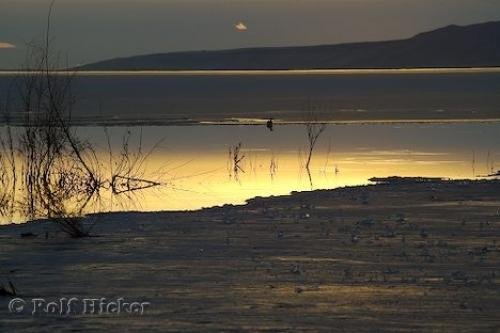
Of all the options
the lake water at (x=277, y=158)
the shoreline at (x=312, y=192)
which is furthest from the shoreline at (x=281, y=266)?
the lake water at (x=277, y=158)

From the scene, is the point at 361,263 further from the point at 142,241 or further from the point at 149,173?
the point at 149,173

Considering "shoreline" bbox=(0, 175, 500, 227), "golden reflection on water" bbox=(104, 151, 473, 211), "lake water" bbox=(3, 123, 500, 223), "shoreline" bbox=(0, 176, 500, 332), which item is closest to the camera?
"shoreline" bbox=(0, 176, 500, 332)

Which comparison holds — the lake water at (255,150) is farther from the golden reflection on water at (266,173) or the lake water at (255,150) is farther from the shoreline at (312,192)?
the shoreline at (312,192)

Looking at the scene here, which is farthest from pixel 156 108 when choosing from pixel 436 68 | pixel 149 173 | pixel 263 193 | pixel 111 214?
pixel 436 68

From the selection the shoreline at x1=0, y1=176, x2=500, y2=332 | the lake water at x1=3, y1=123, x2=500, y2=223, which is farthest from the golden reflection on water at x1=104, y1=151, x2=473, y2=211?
the shoreline at x1=0, y1=176, x2=500, y2=332

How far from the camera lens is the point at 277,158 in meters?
23.8

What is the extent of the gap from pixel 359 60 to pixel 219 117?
5437 inches

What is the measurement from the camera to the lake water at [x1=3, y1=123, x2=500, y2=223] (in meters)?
17.6

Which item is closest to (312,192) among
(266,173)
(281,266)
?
(266,173)

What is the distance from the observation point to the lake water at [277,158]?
57.9 feet

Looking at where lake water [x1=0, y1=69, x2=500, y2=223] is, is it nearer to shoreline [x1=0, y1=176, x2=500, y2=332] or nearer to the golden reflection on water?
the golden reflection on water

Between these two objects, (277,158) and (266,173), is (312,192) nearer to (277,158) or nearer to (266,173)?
(266,173)

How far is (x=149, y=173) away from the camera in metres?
21.0

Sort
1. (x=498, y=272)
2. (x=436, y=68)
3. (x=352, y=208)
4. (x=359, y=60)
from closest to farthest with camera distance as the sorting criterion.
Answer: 1. (x=498, y=272)
2. (x=352, y=208)
3. (x=436, y=68)
4. (x=359, y=60)
